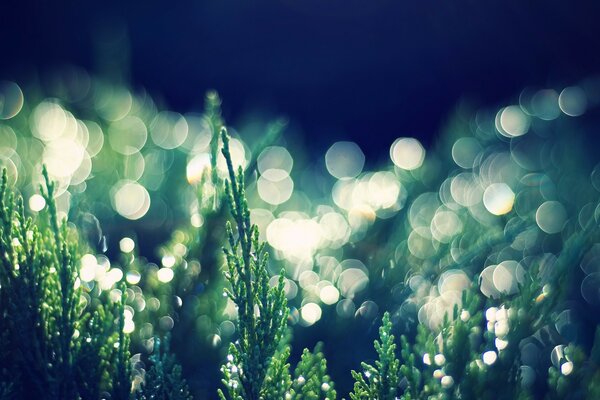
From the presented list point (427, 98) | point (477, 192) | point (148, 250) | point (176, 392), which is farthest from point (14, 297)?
point (427, 98)

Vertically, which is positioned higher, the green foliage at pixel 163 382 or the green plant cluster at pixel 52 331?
the green plant cluster at pixel 52 331

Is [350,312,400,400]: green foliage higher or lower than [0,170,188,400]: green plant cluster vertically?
lower

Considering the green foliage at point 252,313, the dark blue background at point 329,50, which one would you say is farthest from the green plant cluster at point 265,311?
the dark blue background at point 329,50

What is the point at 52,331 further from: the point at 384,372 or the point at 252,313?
the point at 384,372

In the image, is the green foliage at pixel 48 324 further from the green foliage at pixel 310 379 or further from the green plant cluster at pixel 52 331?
the green foliage at pixel 310 379

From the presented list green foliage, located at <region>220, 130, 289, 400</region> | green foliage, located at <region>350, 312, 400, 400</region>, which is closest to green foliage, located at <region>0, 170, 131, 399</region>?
green foliage, located at <region>220, 130, 289, 400</region>

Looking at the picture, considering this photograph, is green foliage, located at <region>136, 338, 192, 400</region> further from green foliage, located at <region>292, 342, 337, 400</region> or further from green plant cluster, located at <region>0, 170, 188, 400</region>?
green foliage, located at <region>292, 342, 337, 400</region>

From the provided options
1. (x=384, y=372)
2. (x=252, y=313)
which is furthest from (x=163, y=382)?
(x=384, y=372)
